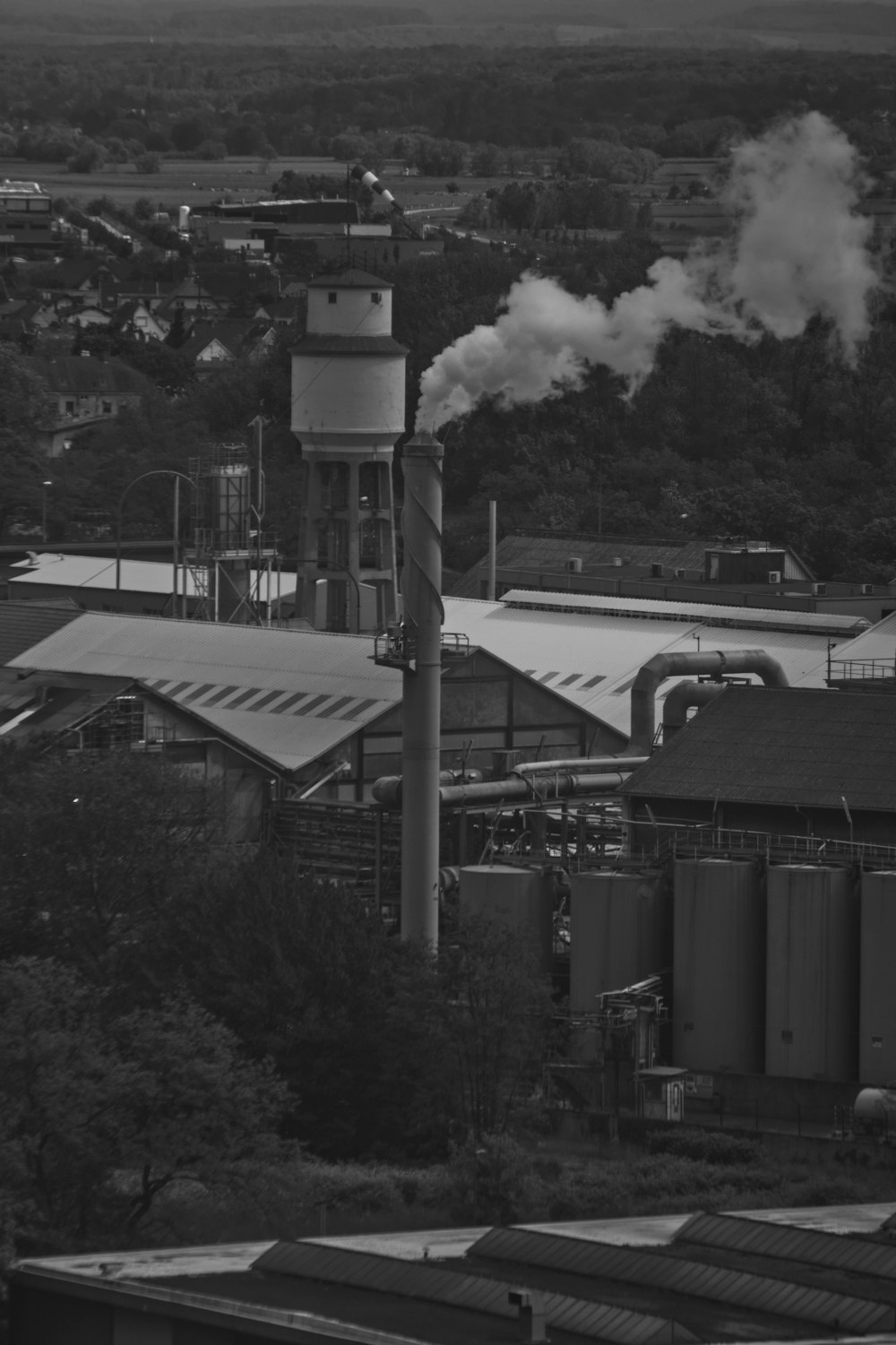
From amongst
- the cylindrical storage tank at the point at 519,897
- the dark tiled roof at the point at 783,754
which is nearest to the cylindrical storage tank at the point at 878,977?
the dark tiled roof at the point at 783,754

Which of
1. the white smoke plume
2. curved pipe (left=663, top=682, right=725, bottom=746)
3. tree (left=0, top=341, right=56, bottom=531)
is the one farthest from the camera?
tree (left=0, top=341, right=56, bottom=531)

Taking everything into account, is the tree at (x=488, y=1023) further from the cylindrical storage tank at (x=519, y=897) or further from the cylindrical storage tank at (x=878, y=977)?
the cylindrical storage tank at (x=878, y=977)

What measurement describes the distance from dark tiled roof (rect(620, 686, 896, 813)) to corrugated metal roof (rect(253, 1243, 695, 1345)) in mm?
20220

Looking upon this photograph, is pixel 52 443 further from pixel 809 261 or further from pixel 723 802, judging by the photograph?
pixel 723 802

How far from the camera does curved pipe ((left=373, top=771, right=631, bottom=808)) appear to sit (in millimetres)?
58781

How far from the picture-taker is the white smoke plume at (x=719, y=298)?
113 meters

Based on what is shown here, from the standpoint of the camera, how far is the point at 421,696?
5356 cm

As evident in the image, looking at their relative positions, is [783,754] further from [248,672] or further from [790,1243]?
[790,1243]

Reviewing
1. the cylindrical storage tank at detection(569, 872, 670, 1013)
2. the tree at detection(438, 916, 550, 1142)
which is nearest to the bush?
the tree at detection(438, 916, 550, 1142)

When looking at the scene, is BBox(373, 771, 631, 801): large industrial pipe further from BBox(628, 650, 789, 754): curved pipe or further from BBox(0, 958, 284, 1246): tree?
BBox(0, 958, 284, 1246): tree

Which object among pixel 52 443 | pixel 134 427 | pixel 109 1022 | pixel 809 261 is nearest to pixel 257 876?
pixel 109 1022

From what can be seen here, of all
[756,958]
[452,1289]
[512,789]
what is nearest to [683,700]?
[512,789]

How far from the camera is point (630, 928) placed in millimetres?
53656

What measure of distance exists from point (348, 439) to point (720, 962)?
34432mm
